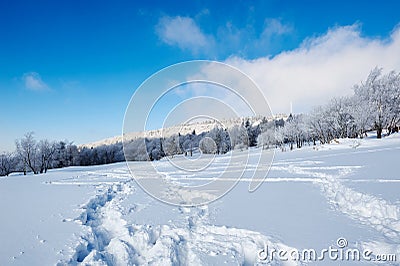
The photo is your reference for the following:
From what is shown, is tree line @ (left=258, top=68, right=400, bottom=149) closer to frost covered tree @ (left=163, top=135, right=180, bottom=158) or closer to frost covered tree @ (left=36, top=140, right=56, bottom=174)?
frost covered tree @ (left=163, top=135, right=180, bottom=158)

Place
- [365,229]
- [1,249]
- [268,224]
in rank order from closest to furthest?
[1,249], [365,229], [268,224]

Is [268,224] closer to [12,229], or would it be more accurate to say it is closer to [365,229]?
[365,229]

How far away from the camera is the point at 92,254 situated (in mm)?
5184

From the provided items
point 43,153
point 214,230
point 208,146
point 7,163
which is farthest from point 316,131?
point 7,163

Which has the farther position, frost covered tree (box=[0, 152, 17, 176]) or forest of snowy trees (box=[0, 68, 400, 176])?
frost covered tree (box=[0, 152, 17, 176])

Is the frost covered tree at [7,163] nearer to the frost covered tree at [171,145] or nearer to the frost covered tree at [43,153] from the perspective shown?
the frost covered tree at [43,153]

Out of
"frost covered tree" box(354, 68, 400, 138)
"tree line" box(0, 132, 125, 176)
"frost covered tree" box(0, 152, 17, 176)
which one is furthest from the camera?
"frost covered tree" box(0, 152, 17, 176)

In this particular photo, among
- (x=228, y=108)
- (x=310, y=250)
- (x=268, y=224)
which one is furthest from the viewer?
(x=228, y=108)

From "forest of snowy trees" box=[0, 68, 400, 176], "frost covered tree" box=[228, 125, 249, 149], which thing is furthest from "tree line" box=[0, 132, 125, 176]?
"frost covered tree" box=[228, 125, 249, 149]

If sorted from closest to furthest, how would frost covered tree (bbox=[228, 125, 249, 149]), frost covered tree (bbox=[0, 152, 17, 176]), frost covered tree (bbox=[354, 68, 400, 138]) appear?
frost covered tree (bbox=[354, 68, 400, 138]), frost covered tree (bbox=[0, 152, 17, 176]), frost covered tree (bbox=[228, 125, 249, 149])

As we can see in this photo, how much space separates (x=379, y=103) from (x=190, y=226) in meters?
51.9

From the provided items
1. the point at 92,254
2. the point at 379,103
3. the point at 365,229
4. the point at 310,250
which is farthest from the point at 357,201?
the point at 379,103

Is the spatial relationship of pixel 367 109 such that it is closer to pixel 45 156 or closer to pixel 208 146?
pixel 208 146

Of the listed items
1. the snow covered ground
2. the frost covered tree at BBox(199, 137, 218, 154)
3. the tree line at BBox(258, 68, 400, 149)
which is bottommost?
the snow covered ground
